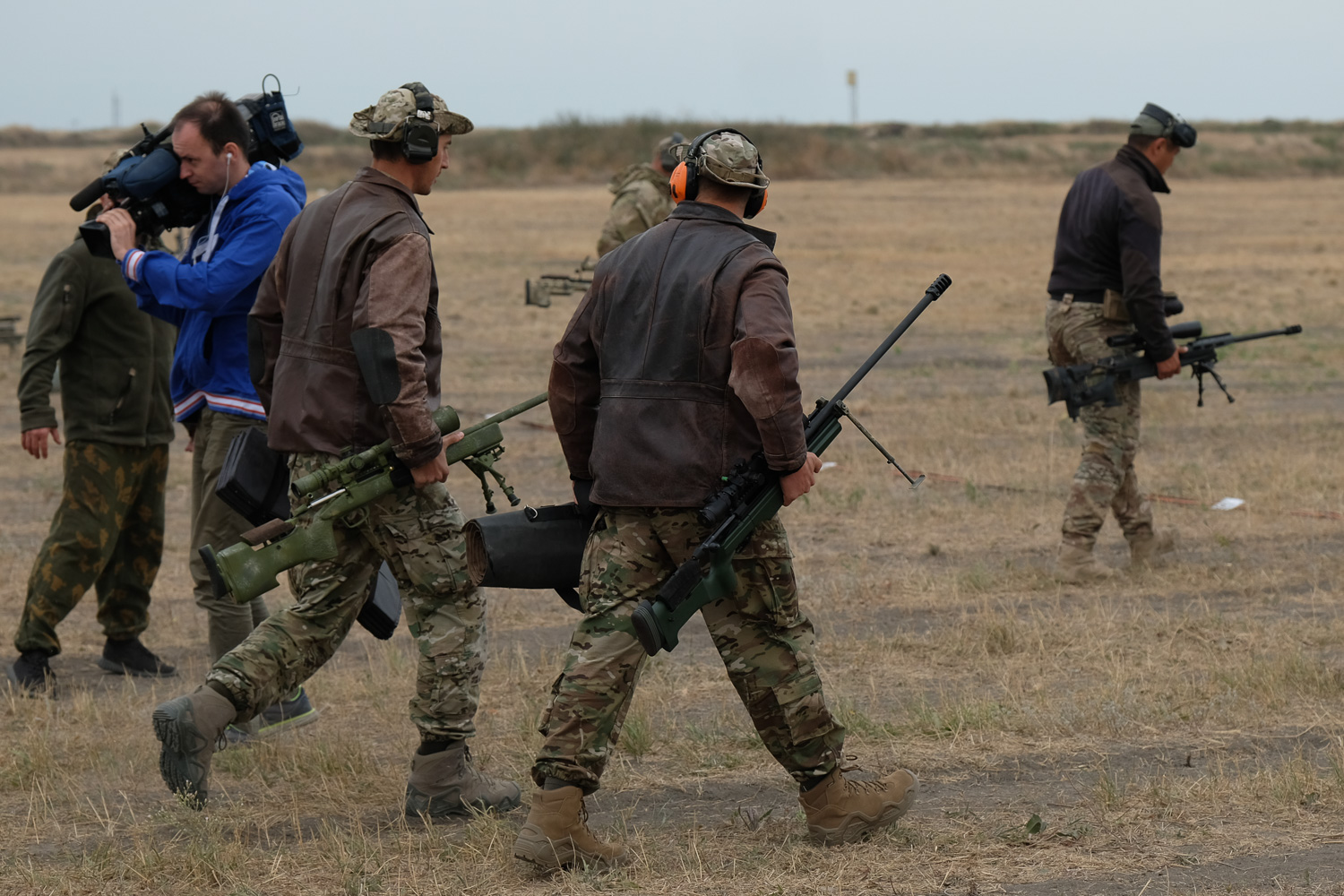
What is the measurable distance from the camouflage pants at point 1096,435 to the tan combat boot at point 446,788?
3967mm

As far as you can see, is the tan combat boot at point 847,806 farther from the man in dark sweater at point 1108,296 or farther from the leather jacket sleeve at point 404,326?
the man in dark sweater at point 1108,296

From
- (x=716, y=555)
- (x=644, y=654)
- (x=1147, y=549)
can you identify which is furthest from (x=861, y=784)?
(x=1147, y=549)

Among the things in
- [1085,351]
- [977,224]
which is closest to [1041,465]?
[1085,351]

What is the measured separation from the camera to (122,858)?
449 cm

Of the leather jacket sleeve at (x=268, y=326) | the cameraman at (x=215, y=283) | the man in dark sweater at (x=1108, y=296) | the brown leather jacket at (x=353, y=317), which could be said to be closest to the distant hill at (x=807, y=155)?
the man in dark sweater at (x=1108, y=296)

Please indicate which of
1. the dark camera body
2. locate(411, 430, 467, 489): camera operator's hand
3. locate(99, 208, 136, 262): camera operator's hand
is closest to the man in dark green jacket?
the dark camera body

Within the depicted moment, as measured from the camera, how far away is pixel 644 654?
4.44 m

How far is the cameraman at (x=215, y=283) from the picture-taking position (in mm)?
5453

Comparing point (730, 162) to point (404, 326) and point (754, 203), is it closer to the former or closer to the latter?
point (754, 203)

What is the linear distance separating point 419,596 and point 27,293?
21.8m

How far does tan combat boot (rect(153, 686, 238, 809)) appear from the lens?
464 centimetres

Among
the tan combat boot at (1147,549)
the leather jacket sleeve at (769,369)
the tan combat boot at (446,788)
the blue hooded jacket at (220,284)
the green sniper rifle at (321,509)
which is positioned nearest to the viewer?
the leather jacket sleeve at (769,369)

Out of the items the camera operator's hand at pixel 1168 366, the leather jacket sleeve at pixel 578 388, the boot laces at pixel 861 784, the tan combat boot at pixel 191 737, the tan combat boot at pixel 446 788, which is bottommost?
the tan combat boot at pixel 446 788

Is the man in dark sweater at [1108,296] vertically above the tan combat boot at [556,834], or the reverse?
the man in dark sweater at [1108,296]
